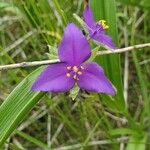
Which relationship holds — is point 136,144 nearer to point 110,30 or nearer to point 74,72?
point 110,30

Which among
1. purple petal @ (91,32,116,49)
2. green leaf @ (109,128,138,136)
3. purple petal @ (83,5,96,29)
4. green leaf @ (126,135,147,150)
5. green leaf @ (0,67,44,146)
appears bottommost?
green leaf @ (126,135,147,150)

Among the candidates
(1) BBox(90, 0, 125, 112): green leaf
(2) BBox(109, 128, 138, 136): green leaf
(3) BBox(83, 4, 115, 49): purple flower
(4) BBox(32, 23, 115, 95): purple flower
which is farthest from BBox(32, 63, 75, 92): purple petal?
(2) BBox(109, 128, 138, 136): green leaf

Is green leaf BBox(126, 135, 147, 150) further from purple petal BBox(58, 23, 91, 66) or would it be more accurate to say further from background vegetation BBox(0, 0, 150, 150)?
purple petal BBox(58, 23, 91, 66)

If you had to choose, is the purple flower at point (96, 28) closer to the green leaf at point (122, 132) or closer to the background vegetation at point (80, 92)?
the background vegetation at point (80, 92)

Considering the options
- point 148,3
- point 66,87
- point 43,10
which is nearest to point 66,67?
point 66,87

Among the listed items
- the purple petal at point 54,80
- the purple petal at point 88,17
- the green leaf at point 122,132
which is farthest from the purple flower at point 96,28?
the green leaf at point 122,132

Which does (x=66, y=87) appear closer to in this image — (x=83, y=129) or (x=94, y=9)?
(x=94, y=9)

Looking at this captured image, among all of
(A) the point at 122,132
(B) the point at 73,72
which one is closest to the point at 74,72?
(B) the point at 73,72
